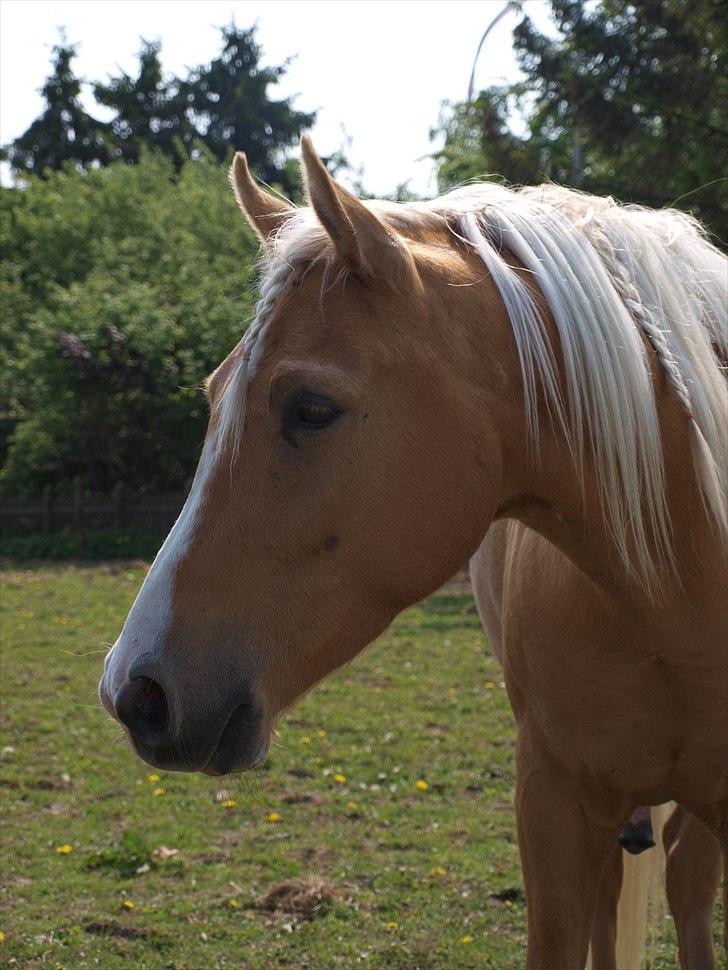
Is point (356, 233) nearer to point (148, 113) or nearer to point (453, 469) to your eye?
point (453, 469)

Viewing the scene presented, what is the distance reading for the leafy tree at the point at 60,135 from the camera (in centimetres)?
3828

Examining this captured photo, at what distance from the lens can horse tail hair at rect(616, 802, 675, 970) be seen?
3367mm

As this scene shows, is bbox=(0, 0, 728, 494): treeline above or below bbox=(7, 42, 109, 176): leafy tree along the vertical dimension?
below

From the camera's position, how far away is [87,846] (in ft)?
15.6

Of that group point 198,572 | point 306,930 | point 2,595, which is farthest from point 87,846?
point 2,595

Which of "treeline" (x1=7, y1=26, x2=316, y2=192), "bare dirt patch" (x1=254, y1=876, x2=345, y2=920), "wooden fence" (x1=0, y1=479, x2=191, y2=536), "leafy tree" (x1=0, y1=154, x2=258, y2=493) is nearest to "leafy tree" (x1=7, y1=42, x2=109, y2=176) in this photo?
"treeline" (x1=7, y1=26, x2=316, y2=192)

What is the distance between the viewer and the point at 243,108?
3900cm

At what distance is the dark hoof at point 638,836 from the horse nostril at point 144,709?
6.28ft

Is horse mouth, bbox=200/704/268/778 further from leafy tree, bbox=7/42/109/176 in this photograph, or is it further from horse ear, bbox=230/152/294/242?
leafy tree, bbox=7/42/109/176

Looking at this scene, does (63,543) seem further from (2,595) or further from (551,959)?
(551,959)

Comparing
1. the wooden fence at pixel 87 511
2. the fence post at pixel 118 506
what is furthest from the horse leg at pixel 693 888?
the fence post at pixel 118 506

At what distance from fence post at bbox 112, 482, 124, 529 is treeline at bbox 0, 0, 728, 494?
63 centimetres

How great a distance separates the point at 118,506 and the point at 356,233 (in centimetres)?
1761

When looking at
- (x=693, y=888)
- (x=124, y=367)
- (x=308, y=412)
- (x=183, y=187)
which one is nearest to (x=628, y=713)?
(x=308, y=412)
